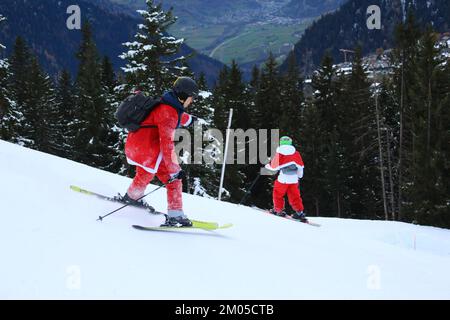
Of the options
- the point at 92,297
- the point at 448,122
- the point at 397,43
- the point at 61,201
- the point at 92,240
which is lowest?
the point at 92,297

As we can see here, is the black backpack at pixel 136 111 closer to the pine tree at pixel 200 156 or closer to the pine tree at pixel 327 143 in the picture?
the pine tree at pixel 200 156

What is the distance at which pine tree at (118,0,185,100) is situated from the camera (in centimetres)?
2208

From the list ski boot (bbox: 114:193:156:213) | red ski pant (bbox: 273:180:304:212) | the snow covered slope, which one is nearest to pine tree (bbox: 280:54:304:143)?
red ski pant (bbox: 273:180:304:212)

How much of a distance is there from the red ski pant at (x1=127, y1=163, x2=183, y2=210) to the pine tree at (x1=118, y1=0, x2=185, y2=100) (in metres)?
15.9

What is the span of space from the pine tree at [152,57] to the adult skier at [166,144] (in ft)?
53.2

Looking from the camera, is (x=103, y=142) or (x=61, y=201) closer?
(x=61, y=201)

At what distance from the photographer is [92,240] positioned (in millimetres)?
4738

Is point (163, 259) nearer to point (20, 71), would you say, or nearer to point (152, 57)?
point (152, 57)

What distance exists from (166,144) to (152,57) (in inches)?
710

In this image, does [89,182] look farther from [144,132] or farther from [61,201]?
[144,132]

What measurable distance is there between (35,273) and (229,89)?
38.3 m

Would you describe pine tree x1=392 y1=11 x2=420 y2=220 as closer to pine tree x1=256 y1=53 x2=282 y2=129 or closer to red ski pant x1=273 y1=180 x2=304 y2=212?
pine tree x1=256 y1=53 x2=282 y2=129

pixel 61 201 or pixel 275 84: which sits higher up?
pixel 275 84

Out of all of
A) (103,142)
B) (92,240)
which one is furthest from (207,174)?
(92,240)
